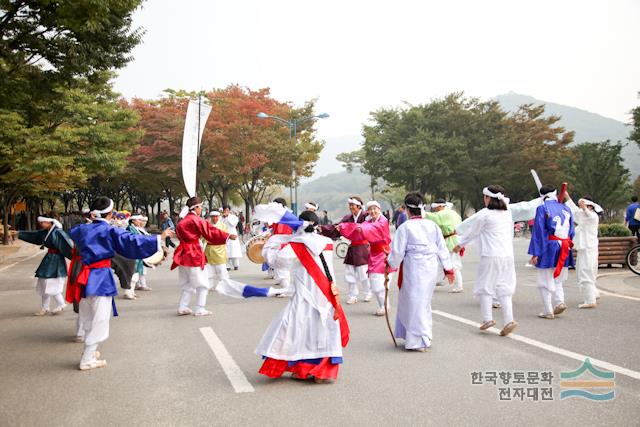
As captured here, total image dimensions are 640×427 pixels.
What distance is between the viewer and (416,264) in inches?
261

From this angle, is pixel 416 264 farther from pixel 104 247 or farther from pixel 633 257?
pixel 633 257

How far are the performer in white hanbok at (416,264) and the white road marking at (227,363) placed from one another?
195 cm

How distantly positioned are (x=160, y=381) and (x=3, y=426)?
141cm

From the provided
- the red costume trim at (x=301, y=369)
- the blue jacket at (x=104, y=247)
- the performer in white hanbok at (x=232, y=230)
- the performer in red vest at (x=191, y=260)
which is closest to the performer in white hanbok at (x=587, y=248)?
the red costume trim at (x=301, y=369)

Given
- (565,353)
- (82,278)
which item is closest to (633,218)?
(565,353)

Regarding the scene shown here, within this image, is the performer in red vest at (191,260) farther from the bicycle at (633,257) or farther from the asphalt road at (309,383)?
the bicycle at (633,257)

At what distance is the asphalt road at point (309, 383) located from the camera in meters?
4.41

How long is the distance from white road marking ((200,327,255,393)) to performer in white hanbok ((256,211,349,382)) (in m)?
0.23

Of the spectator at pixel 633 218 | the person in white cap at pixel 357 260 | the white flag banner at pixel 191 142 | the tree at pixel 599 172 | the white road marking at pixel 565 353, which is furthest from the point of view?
the tree at pixel 599 172

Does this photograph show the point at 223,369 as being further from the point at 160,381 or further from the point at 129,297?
the point at 129,297

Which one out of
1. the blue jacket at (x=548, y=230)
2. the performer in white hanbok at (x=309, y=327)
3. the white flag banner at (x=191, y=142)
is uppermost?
the white flag banner at (x=191, y=142)

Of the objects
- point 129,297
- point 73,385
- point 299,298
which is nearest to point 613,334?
point 299,298

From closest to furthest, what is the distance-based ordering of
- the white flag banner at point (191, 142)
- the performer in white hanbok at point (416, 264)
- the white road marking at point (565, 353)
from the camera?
the white road marking at point (565, 353), the performer in white hanbok at point (416, 264), the white flag banner at point (191, 142)

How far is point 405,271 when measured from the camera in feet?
22.0
